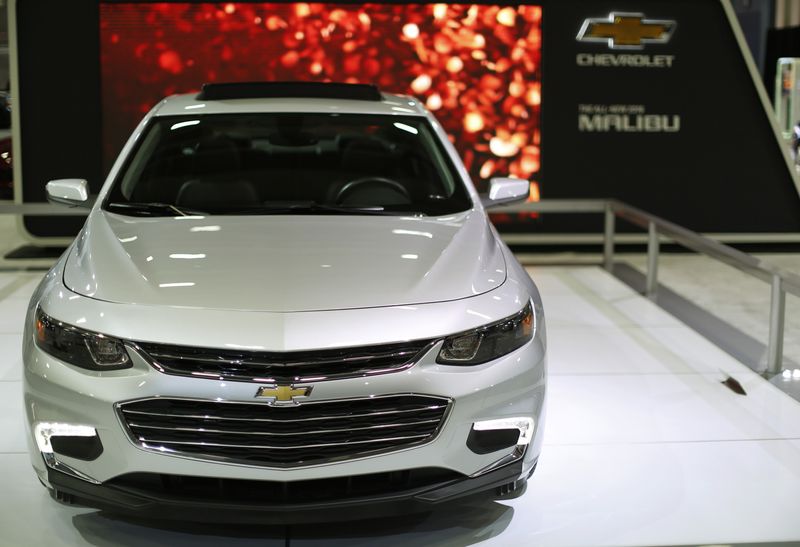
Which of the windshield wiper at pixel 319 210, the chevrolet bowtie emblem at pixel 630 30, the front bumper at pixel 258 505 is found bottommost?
the front bumper at pixel 258 505

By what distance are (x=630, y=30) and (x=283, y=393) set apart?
7.41 metres

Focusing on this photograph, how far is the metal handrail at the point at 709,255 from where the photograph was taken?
16.6ft

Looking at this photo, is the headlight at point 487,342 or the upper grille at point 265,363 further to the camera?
the headlight at point 487,342

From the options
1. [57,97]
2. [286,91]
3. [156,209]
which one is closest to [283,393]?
[156,209]

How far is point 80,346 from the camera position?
114 inches

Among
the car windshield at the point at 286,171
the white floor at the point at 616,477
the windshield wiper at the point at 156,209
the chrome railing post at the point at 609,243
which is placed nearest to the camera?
the white floor at the point at 616,477

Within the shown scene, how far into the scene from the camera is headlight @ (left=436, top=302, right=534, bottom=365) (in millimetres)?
2898

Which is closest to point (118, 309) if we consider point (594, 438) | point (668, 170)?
point (594, 438)

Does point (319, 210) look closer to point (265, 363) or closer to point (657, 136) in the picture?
point (265, 363)

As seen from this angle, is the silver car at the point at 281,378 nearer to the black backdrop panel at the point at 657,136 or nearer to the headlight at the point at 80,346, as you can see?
the headlight at the point at 80,346

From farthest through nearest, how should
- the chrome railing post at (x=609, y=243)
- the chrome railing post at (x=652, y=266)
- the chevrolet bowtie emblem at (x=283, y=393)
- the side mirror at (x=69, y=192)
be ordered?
1. the chrome railing post at (x=609, y=243)
2. the chrome railing post at (x=652, y=266)
3. the side mirror at (x=69, y=192)
4. the chevrolet bowtie emblem at (x=283, y=393)

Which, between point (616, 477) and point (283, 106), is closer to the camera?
point (616, 477)

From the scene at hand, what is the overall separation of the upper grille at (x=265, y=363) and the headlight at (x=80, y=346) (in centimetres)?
9

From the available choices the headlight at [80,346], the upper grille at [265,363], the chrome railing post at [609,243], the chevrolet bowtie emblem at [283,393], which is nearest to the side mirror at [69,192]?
the headlight at [80,346]
